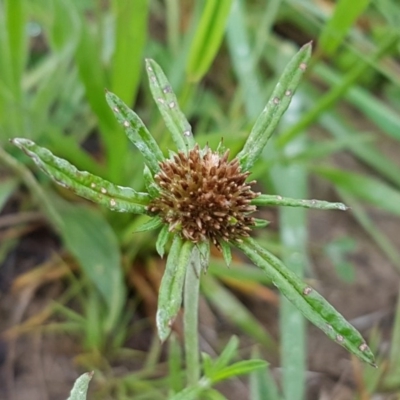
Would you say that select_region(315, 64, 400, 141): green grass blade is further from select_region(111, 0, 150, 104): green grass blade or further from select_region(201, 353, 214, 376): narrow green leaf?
select_region(201, 353, 214, 376): narrow green leaf

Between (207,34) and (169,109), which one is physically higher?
(207,34)

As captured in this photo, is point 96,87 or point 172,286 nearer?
point 172,286

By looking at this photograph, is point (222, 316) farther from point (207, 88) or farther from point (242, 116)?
point (207, 88)

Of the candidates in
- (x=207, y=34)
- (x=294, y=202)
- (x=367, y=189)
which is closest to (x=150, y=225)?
(x=294, y=202)

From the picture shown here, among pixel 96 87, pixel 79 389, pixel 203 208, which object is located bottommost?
pixel 79 389

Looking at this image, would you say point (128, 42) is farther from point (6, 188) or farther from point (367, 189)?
point (367, 189)

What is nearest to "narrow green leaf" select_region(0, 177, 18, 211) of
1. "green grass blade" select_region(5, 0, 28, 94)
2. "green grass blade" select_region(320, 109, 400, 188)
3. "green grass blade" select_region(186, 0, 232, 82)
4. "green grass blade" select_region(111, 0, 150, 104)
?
"green grass blade" select_region(5, 0, 28, 94)
